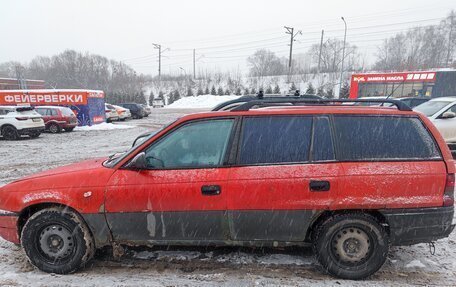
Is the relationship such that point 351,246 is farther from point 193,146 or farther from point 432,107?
point 432,107

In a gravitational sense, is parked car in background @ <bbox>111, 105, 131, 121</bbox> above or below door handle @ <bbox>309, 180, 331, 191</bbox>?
below

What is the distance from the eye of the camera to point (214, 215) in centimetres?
309

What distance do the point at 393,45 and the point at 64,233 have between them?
7958 centimetres

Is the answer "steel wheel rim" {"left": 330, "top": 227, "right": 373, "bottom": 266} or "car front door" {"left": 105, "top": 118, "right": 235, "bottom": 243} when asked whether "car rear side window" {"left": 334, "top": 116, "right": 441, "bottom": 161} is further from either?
"car front door" {"left": 105, "top": 118, "right": 235, "bottom": 243}

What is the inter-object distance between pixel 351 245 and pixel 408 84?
22567mm

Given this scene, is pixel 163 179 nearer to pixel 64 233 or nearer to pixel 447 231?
pixel 64 233

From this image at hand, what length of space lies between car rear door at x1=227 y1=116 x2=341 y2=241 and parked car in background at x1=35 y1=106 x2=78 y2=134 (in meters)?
16.8

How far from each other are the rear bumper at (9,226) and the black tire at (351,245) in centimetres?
321

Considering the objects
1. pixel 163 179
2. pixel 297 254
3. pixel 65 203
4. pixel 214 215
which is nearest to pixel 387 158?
pixel 297 254

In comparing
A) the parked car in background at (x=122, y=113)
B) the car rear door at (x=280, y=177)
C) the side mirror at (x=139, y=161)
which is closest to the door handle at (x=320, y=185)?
the car rear door at (x=280, y=177)

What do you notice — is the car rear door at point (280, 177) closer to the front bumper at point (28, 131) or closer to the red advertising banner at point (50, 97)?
the front bumper at point (28, 131)

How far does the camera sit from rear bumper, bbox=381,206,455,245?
3.06 metres

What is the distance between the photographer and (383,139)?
10.3 feet

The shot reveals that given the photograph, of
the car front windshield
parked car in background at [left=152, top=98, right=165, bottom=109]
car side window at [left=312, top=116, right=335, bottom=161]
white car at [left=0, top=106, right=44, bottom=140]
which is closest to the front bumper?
white car at [left=0, top=106, right=44, bottom=140]
